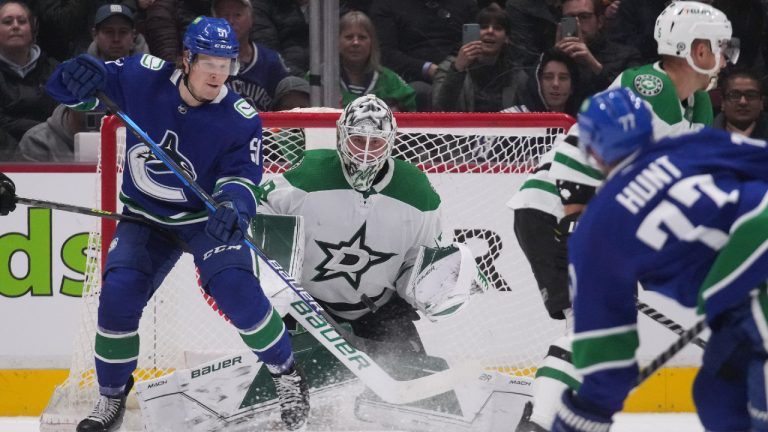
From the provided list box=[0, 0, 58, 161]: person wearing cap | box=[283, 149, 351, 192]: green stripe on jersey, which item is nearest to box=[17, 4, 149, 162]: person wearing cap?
box=[0, 0, 58, 161]: person wearing cap

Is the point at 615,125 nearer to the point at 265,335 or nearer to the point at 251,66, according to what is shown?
the point at 265,335

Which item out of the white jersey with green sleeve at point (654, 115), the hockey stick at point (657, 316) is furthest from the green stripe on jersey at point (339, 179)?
the hockey stick at point (657, 316)

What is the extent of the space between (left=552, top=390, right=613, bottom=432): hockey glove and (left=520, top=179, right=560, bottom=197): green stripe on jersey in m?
1.12

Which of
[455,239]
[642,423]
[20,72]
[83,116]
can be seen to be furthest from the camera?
[20,72]

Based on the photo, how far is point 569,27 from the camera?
5.00 m

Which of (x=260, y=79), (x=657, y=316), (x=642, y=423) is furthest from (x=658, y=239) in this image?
(x=260, y=79)

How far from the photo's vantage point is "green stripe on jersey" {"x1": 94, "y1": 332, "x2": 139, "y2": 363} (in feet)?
11.4

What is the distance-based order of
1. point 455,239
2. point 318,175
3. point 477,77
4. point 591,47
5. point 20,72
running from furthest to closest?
1. point 591,47
2. point 477,77
3. point 20,72
4. point 455,239
5. point 318,175

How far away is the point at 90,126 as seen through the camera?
451 centimetres

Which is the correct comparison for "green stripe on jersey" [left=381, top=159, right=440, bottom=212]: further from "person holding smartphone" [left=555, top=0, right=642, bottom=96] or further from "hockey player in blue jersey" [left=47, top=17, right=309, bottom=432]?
"person holding smartphone" [left=555, top=0, right=642, bottom=96]

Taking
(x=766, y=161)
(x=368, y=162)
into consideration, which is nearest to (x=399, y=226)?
(x=368, y=162)

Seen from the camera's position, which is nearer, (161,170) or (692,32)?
(692,32)

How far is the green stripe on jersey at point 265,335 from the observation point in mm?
3436

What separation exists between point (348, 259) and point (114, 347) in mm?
731
